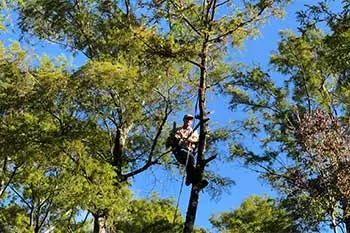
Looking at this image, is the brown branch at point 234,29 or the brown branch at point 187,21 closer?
the brown branch at point 187,21

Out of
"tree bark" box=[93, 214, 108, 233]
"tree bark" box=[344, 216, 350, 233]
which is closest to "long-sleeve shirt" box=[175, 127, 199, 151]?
"tree bark" box=[93, 214, 108, 233]

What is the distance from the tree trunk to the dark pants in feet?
0.63

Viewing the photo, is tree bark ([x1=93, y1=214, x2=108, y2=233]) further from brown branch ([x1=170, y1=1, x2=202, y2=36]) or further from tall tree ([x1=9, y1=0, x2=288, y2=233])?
brown branch ([x1=170, y1=1, x2=202, y2=36])

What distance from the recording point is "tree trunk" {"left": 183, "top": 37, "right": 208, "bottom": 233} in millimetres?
9001

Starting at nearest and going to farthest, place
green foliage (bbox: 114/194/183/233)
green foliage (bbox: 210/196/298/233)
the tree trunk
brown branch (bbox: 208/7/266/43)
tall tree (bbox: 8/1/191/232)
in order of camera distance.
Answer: the tree trunk < brown branch (bbox: 208/7/266/43) < tall tree (bbox: 8/1/191/232) < green foliage (bbox: 114/194/183/233) < green foliage (bbox: 210/196/298/233)

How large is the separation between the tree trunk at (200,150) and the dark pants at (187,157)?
0.19 m

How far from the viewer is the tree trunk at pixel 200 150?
900cm

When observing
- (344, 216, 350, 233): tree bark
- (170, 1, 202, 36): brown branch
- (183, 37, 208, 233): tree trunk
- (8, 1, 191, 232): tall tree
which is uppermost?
(8, 1, 191, 232): tall tree

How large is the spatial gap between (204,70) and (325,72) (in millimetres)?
10333

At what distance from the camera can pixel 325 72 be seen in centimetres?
1942

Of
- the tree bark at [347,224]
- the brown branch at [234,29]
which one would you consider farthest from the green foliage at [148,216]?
the brown branch at [234,29]

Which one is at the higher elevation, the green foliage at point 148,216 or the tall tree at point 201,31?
the green foliage at point 148,216

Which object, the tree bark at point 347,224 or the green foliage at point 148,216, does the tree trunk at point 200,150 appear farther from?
the green foliage at point 148,216

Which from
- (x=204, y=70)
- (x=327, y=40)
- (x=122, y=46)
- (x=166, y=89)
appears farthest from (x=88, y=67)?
(x=327, y=40)
